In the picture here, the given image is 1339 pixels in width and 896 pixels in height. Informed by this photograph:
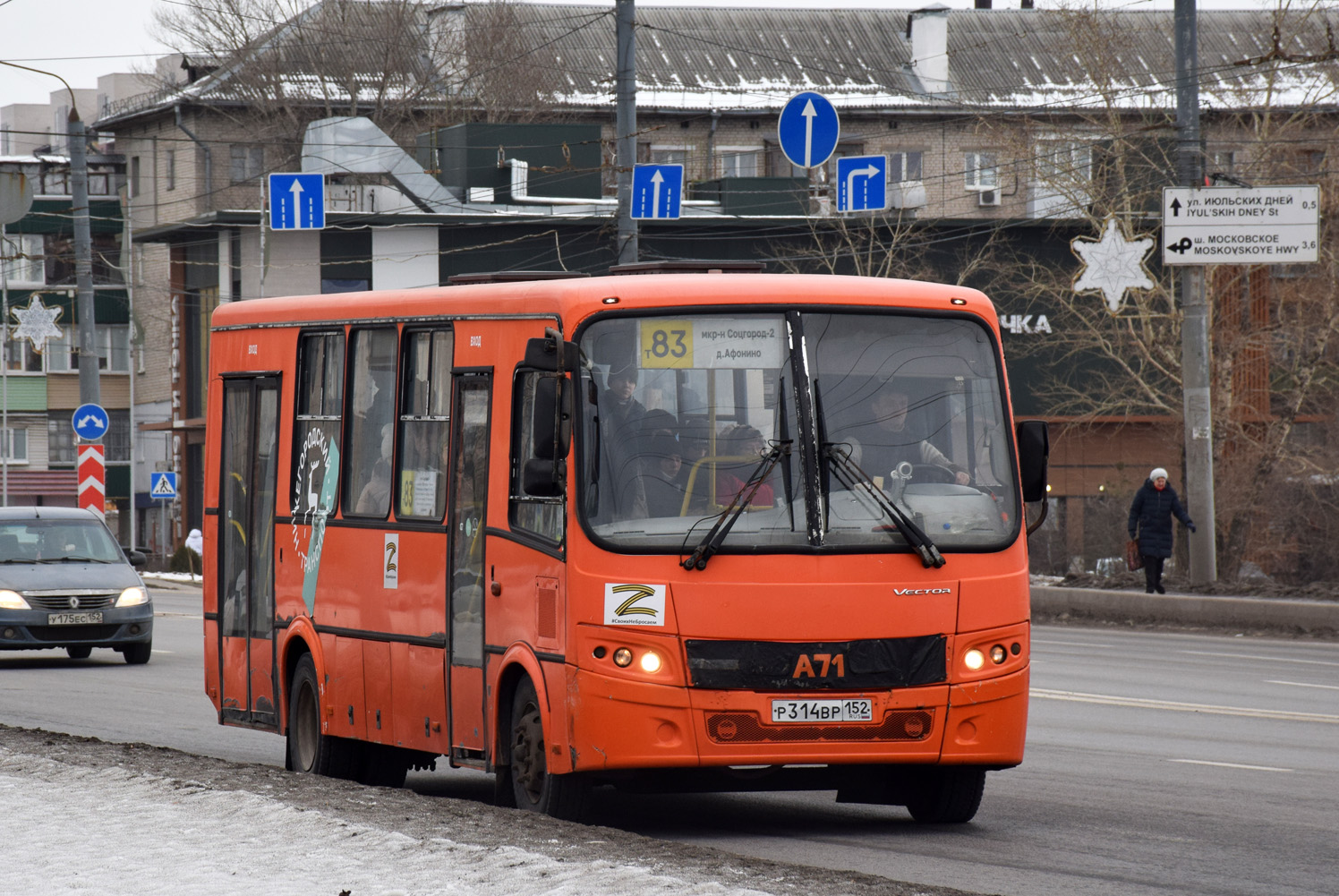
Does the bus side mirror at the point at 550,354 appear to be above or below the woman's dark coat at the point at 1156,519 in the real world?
above

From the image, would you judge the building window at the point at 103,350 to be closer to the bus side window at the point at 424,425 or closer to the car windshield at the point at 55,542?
the car windshield at the point at 55,542

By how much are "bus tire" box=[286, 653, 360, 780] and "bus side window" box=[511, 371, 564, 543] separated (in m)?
2.66

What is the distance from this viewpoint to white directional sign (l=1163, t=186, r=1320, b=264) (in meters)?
28.1

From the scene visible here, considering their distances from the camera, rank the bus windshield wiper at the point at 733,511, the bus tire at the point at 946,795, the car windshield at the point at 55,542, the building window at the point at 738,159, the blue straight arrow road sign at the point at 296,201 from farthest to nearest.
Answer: the building window at the point at 738,159 → the blue straight arrow road sign at the point at 296,201 → the car windshield at the point at 55,542 → the bus tire at the point at 946,795 → the bus windshield wiper at the point at 733,511

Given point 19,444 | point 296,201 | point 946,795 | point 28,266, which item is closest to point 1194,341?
point 296,201

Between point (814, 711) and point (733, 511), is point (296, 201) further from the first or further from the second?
point (814, 711)

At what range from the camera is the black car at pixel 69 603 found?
22.7m

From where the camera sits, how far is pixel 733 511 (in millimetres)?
9594

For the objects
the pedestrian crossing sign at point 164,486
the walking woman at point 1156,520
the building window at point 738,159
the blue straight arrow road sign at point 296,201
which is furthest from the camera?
the building window at point 738,159

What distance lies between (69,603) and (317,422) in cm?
1115

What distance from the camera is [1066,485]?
61.2 m

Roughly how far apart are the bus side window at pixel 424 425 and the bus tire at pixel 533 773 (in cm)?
135

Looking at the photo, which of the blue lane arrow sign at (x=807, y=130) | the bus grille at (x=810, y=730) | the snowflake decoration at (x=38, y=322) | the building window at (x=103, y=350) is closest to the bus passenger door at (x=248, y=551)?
the bus grille at (x=810, y=730)

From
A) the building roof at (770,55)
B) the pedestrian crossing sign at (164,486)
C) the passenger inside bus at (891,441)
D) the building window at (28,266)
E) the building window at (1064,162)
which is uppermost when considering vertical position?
the building roof at (770,55)
